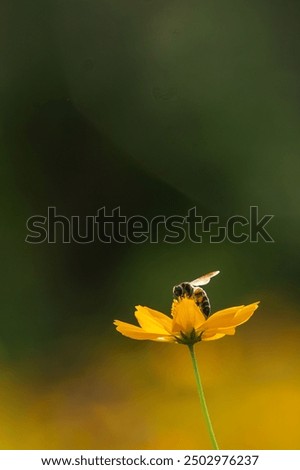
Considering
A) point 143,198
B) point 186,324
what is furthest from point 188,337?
point 143,198

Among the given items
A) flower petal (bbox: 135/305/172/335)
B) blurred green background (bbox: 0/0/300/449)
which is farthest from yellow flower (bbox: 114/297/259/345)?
blurred green background (bbox: 0/0/300/449)

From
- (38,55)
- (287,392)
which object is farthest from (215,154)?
(287,392)

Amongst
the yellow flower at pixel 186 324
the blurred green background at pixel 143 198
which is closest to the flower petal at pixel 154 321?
the yellow flower at pixel 186 324

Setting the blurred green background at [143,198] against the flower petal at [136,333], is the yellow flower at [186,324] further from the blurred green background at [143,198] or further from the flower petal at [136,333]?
the blurred green background at [143,198]

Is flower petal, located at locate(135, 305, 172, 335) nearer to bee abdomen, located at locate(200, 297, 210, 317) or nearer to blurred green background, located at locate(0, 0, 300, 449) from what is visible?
bee abdomen, located at locate(200, 297, 210, 317)

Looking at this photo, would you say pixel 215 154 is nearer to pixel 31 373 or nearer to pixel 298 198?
pixel 298 198

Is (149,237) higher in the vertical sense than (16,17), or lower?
lower
